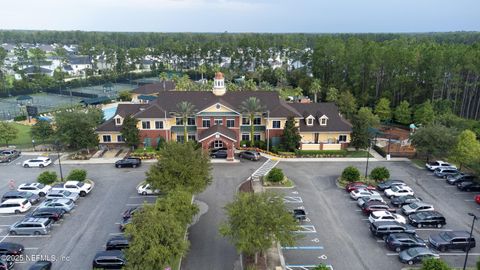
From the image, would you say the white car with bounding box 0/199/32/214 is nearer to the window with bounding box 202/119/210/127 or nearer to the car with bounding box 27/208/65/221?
the car with bounding box 27/208/65/221

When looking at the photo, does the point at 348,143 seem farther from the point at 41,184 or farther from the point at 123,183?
the point at 41,184

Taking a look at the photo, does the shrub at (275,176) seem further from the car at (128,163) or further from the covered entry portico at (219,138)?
the car at (128,163)

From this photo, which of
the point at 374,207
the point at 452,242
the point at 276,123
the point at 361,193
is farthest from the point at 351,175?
the point at 276,123

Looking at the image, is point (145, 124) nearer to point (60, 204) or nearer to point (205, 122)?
point (205, 122)

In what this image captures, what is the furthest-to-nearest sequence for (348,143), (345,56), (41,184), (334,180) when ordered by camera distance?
1. (345,56)
2. (348,143)
3. (334,180)
4. (41,184)

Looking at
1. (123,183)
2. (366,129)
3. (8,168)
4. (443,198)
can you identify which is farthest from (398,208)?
(8,168)

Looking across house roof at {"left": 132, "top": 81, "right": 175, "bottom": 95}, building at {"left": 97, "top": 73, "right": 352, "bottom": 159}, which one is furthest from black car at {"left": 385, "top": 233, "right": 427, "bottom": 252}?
house roof at {"left": 132, "top": 81, "right": 175, "bottom": 95}
